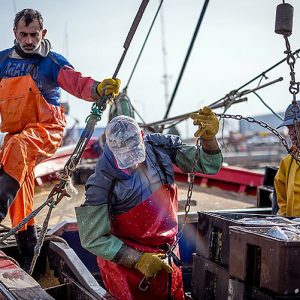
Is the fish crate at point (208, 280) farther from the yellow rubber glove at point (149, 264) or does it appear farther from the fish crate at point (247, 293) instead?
the yellow rubber glove at point (149, 264)

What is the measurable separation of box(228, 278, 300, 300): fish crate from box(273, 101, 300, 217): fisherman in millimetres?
1223

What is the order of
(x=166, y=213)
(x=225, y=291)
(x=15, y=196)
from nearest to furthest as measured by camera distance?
(x=225, y=291) < (x=166, y=213) < (x=15, y=196)

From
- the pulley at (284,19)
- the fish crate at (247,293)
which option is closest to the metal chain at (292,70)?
the pulley at (284,19)

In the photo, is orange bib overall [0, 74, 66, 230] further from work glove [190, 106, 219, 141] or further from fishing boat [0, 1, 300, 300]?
work glove [190, 106, 219, 141]

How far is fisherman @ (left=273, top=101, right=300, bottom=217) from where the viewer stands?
154 inches

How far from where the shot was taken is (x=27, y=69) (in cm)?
432

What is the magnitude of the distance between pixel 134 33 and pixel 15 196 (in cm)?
148

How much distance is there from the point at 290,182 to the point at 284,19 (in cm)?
114

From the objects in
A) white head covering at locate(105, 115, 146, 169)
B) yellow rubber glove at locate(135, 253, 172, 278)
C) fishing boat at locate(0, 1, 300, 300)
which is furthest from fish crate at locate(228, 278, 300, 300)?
white head covering at locate(105, 115, 146, 169)

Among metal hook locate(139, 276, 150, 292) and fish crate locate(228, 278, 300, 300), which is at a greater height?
fish crate locate(228, 278, 300, 300)

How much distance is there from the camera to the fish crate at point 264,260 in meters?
2.46

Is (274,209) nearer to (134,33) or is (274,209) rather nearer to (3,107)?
(134,33)

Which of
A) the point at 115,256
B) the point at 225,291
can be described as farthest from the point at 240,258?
the point at 115,256

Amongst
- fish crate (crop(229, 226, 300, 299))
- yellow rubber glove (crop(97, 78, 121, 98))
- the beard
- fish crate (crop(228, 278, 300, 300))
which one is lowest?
fish crate (crop(228, 278, 300, 300))
